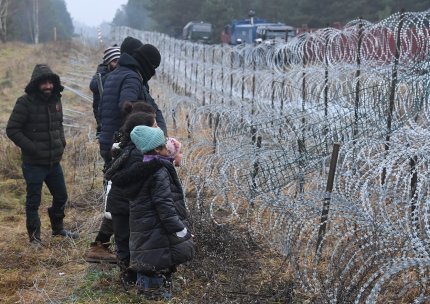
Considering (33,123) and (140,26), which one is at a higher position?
(140,26)

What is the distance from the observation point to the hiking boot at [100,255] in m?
4.32

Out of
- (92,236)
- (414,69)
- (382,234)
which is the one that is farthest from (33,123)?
(414,69)

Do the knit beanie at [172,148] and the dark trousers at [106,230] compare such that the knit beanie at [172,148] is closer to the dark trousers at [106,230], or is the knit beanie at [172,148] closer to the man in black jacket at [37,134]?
the dark trousers at [106,230]

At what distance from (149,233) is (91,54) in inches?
1102

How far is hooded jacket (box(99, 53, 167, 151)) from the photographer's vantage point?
13.4 feet

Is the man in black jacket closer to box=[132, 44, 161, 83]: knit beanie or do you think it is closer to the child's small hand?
box=[132, 44, 161, 83]: knit beanie

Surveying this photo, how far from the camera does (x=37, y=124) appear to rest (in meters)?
4.77

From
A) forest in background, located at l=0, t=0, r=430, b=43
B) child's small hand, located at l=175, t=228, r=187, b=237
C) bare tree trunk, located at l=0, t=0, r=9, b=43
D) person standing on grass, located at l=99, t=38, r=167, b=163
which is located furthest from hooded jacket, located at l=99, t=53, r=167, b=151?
bare tree trunk, located at l=0, t=0, r=9, b=43

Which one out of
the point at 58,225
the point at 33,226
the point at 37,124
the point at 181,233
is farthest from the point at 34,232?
the point at 181,233

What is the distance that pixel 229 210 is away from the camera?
216 inches

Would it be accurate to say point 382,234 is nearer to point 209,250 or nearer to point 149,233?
point 149,233

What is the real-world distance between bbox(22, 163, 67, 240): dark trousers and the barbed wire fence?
50.4 inches

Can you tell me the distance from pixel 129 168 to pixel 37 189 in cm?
169

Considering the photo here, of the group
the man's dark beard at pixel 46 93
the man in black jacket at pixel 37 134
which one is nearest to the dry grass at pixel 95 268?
the man in black jacket at pixel 37 134
